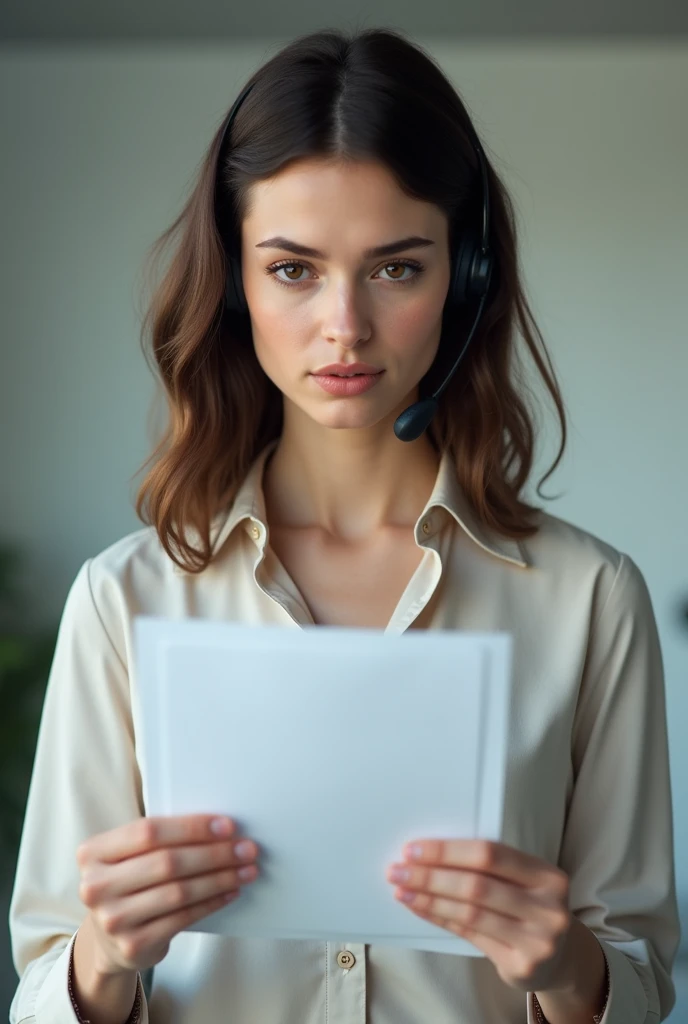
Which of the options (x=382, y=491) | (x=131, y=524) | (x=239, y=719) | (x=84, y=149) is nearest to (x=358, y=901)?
(x=239, y=719)

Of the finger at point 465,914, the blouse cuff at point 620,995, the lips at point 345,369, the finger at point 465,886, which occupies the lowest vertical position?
the blouse cuff at point 620,995

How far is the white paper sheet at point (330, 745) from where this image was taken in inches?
35.8

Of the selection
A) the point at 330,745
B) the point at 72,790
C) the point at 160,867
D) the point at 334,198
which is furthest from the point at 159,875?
the point at 334,198

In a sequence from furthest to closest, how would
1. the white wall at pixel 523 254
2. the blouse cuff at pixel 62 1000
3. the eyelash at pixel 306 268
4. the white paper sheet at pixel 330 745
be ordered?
the white wall at pixel 523 254, the eyelash at pixel 306 268, the blouse cuff at pixel 62 1000, the white paper sheet at pixel 330 745

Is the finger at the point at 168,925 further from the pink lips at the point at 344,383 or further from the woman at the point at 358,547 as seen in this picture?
the pink lips at the point at 344,383

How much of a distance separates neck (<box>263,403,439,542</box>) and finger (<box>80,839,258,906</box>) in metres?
0.51

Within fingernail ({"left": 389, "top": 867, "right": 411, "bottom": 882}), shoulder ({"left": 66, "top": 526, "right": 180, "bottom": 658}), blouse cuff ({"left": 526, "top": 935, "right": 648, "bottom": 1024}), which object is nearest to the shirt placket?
blouse cuff ({"left": 526, "top": 935, "right": 648, "bottom": 1024})

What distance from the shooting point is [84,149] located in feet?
10.0

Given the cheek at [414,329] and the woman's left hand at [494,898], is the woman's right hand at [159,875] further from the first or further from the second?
the cheek at [414,329]

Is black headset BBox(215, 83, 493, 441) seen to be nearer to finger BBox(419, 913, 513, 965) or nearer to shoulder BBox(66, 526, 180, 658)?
shoulder BBox(66, 526, 180, 658)

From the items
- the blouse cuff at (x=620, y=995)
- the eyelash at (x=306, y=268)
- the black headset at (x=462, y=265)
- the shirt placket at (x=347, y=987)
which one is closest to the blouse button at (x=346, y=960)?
the shirt placket at (x=347, y=987)

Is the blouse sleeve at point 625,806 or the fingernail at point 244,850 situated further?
the blouse sleeve at point 625,806

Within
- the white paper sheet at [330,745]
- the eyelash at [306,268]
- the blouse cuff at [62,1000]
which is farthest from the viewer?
the eyelash at [306,268]

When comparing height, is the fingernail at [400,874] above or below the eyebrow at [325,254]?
below
